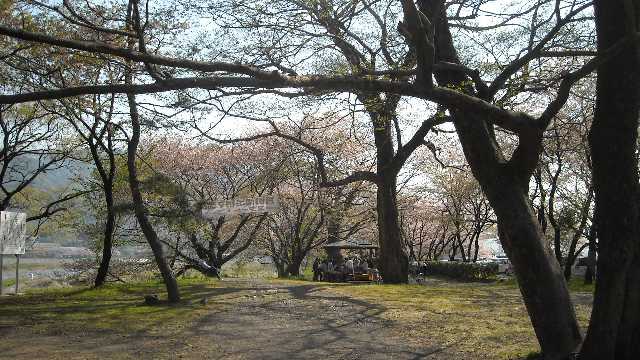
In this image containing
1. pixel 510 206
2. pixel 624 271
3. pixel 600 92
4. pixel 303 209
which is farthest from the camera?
pixel 303 209

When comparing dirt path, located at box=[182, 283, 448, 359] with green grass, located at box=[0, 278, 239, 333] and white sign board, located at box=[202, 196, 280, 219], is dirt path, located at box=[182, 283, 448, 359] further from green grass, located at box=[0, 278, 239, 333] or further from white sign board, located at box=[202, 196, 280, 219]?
white sign board, located at box=[202, 196, 280, 219]

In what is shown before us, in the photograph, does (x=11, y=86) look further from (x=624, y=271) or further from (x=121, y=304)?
(x=624, y=271)

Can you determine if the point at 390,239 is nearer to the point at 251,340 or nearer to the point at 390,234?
the point at 390,234

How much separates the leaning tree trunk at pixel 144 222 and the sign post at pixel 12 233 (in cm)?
327

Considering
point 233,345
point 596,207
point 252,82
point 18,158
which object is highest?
point 18,158

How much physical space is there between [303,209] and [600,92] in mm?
22850

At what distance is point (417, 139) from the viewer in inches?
607

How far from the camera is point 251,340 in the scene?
7508 mm

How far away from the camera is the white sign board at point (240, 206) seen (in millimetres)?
16422

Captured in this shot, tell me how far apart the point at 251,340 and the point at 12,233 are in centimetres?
737

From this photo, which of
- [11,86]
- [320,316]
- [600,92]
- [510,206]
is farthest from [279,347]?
[11,86]

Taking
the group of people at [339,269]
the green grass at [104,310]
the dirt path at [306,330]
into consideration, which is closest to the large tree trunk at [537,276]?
the dirt path at [306,330]

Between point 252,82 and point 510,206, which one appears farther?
point 510,206

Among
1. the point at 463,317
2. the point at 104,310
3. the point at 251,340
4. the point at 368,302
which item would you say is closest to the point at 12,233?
the point at 104,310
